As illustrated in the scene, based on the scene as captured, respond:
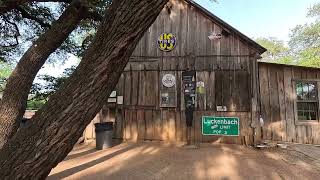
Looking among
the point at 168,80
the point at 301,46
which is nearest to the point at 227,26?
the point at 168,80

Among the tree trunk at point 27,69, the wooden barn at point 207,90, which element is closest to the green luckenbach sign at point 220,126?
the wooden barn at point 207,90

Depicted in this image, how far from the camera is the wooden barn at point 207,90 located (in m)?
9.88

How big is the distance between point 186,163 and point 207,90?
3379 millimetres

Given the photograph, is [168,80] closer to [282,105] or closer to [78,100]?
[282,105]

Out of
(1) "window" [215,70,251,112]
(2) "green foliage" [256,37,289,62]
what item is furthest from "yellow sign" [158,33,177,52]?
(2) "green foliage" [256,37,289,62]

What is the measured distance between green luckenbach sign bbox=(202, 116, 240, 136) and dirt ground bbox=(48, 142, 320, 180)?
51 centimetres

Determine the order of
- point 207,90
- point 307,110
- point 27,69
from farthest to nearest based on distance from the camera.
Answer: point 307,110
point 207,90
point 27,69

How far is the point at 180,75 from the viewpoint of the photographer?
33.6ft

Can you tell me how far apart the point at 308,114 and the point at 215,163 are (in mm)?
5190

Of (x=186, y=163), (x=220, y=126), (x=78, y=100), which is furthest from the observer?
(x=220, y=126)

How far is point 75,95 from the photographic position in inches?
96.0

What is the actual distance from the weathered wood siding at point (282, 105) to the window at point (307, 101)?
250mm

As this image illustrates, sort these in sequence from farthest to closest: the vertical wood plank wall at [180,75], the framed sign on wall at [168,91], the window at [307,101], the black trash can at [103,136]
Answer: the window at [307,101] → the framed sign on wall at [168,91] → the vertical wood plank wall at [180,75] → the black trash can at [103,136]

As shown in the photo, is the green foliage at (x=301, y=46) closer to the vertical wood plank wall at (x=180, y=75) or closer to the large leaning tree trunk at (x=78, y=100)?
the vertical wood plank wall at (x=180, y=75)
